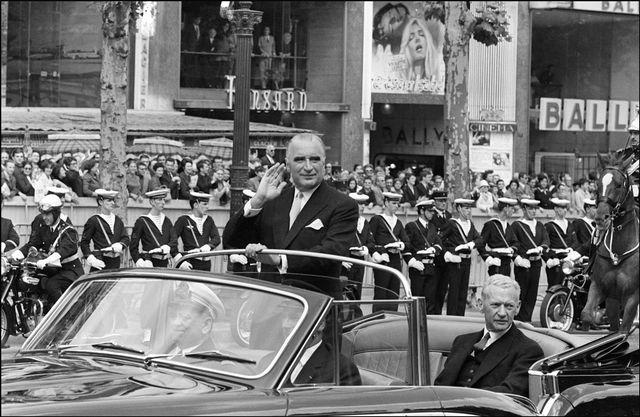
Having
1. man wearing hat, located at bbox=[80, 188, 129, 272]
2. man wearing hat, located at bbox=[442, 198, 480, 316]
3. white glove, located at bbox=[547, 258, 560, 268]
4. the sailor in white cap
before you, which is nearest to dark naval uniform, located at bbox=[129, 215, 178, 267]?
man wearing hat, located at bbox=[80, 188, 129, 272]

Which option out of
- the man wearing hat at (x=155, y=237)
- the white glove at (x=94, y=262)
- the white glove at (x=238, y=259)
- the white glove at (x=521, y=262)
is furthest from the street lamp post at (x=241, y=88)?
the white glove at (x=238, y=259)

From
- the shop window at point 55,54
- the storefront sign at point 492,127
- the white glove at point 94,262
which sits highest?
the shop window at point 55,54

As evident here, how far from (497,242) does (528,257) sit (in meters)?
0.57

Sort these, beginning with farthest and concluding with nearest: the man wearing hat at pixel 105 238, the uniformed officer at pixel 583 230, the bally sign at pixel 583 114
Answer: the bally sign at pixel 583 114 → the uniformed officer at pixel 583 230 → the man wearing hat at pixel 105 238

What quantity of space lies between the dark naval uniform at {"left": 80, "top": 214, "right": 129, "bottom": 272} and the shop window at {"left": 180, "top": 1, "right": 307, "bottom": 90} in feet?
79.3

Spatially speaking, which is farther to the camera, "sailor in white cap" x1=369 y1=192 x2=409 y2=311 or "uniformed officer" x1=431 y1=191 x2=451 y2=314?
"uniformed officer" x1=431 y1=191 x2=451 y2=314

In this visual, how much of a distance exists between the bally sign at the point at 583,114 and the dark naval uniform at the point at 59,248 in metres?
32.9

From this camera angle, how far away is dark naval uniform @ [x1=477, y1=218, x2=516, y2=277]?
20.8m

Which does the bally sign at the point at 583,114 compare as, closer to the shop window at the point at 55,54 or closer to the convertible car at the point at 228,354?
the shop window at the point at 55,54

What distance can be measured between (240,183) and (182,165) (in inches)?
369

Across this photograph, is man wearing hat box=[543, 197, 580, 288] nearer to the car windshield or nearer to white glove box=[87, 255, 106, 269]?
white glove box=[87, 255, 106, 269]

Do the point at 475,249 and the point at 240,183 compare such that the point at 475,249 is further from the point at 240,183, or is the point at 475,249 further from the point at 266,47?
the point at 266,47

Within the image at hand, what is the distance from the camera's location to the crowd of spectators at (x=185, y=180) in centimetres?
2225

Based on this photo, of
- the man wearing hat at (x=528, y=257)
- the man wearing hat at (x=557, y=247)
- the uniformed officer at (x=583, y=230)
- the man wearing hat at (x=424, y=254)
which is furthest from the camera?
the man wearing hat at (x=557, y=247)
